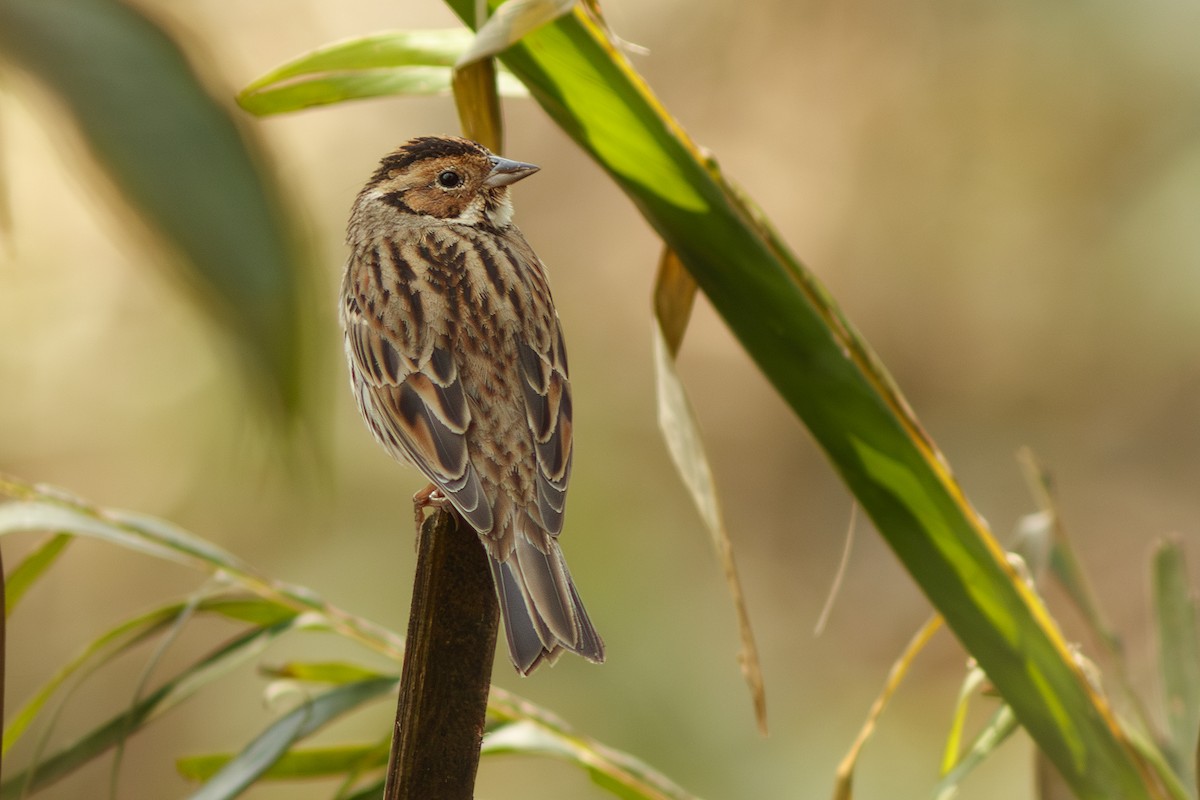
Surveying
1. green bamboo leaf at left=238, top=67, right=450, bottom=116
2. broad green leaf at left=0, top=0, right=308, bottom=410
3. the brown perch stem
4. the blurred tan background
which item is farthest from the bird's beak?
the blurred tan background

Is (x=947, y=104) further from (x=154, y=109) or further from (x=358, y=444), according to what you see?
(x=154, y=109)

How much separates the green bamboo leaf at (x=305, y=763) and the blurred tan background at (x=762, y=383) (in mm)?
3623

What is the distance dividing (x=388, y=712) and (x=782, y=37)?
387 centimetres

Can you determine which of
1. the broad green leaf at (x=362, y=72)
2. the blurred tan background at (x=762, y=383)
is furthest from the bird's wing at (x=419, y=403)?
the blurred tan background at (x=762, y=383)

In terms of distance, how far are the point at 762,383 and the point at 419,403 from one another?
5.15 metres

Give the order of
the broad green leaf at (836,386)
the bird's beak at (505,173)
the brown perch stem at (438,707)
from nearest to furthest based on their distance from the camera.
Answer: the brown perch stem at (438,707)
the broad green leaf at (836,386)
the bird's beak at (505,173)

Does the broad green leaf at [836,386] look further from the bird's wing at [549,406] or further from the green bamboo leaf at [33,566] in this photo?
the green bamboo leaf at [33,566]

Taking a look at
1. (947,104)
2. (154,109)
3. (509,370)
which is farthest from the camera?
(947,104)

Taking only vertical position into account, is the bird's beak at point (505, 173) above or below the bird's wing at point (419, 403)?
above

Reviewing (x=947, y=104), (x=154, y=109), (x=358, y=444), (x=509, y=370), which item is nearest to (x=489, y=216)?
(x=509, y=370)

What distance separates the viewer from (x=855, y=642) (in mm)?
6426

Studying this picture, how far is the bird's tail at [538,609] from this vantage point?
1286 millimetres

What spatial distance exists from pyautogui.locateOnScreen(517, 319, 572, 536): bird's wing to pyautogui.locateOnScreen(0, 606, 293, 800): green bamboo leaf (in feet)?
Answer: 1.51

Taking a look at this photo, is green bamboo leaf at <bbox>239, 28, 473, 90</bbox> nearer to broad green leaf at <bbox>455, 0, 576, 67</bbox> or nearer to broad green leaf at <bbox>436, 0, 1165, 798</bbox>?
broad green leaf at <bbox>436, 0, 1165, 798</bbox>
